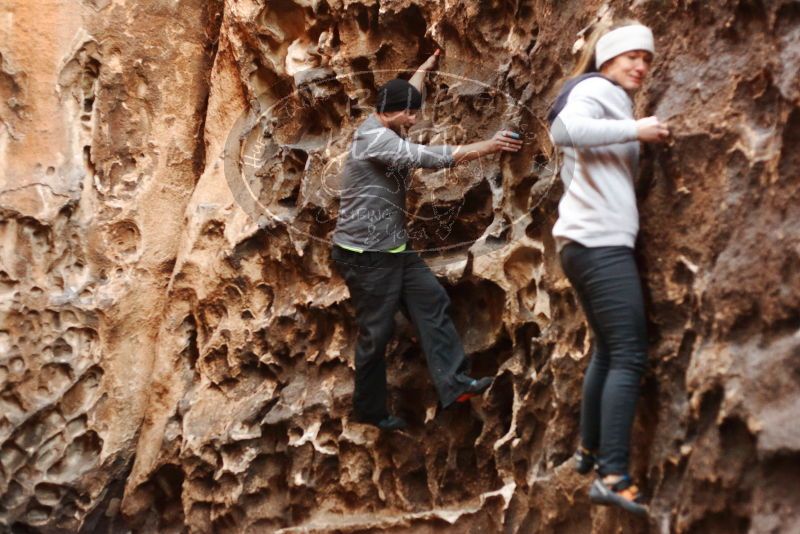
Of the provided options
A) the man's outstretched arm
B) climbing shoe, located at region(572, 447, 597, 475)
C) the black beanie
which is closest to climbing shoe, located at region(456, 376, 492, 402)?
climbing shoe, located at region(572, 447, 597, 475)

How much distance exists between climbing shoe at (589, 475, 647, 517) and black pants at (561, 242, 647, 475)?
0.04m

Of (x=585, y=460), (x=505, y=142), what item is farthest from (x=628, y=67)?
(x=585, y=460)

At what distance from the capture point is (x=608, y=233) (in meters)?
3.15

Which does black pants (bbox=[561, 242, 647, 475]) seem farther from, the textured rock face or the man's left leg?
the man's left leg

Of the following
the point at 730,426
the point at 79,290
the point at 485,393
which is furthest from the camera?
the point at 79,290

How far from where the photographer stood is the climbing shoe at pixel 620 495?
10.1 ft

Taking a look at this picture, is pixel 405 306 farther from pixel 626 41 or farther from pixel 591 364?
pixel 626 41

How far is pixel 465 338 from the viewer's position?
445cm

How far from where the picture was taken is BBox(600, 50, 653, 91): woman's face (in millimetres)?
3219

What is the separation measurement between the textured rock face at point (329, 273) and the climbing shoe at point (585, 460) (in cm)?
17

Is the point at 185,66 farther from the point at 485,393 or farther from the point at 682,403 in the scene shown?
the point at 682,403

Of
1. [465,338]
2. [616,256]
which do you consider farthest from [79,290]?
[616,256]

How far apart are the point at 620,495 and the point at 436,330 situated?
1172 millimetres

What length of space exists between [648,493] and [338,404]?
1.78 meters
